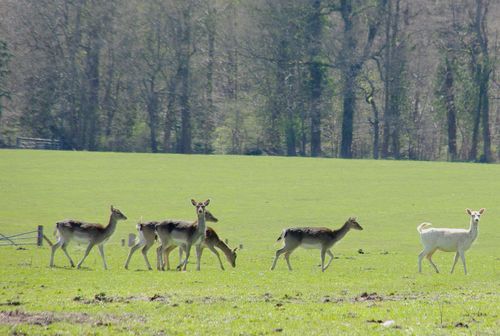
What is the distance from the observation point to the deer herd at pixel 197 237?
26781mm

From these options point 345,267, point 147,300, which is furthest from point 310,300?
point 345,267

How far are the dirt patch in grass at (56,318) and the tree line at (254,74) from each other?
203 ft

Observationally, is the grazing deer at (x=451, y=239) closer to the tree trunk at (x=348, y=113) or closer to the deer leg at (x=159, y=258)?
the deer leg at (x=159, y=258)

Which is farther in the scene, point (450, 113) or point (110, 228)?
point (450, 113)

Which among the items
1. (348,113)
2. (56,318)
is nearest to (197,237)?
(56,318)

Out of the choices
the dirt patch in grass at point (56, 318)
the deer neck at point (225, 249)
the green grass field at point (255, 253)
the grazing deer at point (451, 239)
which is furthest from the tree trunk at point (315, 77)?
the dirt patch in grass at point (56, 318)

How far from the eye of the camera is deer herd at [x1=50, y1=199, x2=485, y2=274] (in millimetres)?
26781

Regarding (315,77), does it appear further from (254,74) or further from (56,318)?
(56,318)

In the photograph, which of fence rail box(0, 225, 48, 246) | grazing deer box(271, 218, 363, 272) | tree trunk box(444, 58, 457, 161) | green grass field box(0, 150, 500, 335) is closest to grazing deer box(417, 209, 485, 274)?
green grass field box(0, 150, 500, 335)

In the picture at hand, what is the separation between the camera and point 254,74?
81.1m

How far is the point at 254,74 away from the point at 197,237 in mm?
55033

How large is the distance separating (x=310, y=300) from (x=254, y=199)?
30.1 meters

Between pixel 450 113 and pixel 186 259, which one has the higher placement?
pixel 450 113

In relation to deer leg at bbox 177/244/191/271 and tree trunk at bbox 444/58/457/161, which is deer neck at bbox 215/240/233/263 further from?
tree trunk at bbox 444/58/457/161
